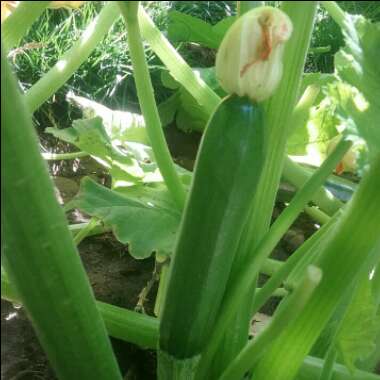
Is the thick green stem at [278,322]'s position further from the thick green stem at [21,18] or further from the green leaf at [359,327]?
the thick green stem at [21,18]

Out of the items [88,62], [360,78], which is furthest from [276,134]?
[88,62]

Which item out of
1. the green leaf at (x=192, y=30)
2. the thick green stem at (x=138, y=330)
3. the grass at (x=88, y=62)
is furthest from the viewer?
the grass at (x=88, y=62)

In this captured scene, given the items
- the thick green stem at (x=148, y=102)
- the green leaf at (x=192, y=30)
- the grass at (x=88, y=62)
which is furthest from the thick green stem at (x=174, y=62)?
the grass at (x=88, y=62)

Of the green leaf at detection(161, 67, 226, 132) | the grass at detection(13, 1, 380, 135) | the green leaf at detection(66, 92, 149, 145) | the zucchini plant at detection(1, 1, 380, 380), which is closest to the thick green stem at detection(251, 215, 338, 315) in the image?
the zucchini plant at detection(1, 1, 380, 380)

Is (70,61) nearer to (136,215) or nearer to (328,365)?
(136,215)

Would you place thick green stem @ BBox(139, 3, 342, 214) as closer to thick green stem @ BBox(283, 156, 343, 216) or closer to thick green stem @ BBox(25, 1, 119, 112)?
thick green stem @ BBox(25, 1, 119, 112)

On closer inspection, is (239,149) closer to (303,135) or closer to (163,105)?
(303,135)
